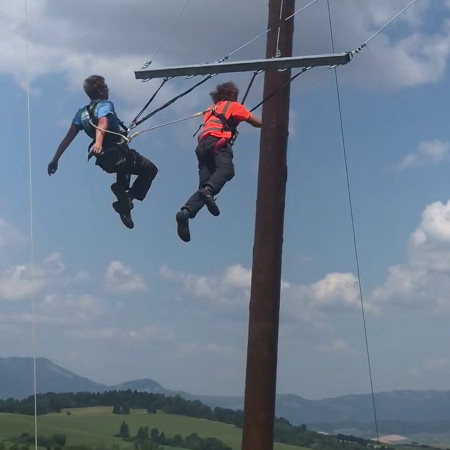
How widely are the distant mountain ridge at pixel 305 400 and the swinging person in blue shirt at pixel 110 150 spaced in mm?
33033

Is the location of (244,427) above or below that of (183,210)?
below

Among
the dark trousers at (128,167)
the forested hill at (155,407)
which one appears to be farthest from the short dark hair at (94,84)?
the forested hill at (155,407)

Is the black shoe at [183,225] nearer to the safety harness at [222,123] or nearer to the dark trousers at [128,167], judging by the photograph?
the safety harness at [222,123]

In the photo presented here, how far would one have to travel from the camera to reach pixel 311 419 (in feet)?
257

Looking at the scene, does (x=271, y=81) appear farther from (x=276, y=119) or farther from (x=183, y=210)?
(x=183, y=210)

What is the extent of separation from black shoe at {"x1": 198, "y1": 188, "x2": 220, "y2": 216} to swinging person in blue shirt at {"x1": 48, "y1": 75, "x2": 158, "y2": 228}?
100cm

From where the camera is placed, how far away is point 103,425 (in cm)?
2800

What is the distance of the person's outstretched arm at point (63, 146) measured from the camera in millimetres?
10422

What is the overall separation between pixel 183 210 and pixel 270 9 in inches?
102

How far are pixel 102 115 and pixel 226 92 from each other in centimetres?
113

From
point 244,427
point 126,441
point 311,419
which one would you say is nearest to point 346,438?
point 126,441

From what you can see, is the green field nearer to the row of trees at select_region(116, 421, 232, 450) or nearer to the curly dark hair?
the row of trees at select_region(116, 421, 232, 450)

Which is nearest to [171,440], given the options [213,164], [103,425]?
[103,425]

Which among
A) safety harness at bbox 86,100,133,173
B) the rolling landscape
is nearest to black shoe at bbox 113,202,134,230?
safety harness at bbox 86,100,133,173
